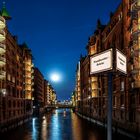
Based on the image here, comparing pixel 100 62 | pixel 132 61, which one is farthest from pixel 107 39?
Answer: pixel 100 62

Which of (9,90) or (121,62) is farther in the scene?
(9,90)

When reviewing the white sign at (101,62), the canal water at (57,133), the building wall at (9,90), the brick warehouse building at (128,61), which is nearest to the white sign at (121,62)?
the white sign at (101,62)

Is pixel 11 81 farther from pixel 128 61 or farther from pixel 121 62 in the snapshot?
pixel 121 62

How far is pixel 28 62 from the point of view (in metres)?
146

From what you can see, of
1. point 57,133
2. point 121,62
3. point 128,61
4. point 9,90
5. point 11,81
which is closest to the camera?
point 121,62

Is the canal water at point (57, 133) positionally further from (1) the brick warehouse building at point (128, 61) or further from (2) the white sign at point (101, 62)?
(2) the white sign at point (101, 62)

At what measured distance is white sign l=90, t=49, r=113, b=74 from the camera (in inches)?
515

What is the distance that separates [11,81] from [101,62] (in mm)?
88768

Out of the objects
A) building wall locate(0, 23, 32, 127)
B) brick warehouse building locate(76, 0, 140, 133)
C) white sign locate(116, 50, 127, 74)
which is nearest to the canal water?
brick warehouse building locate(76, 0, 140, 133)

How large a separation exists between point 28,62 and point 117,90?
2871 inches

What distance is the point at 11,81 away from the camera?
100m

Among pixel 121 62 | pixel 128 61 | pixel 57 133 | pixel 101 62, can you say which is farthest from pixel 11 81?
pixel 101 62

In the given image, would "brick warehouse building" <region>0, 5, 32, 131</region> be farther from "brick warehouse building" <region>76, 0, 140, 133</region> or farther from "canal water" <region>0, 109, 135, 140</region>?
"brick warehouse building" <region>76, 0, 140, 133</region>

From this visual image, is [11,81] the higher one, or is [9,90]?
[11,81]
